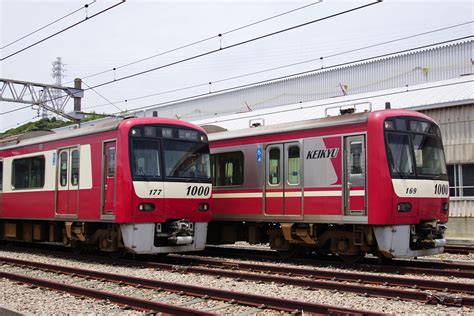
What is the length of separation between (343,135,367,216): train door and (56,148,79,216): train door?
21.7 ft

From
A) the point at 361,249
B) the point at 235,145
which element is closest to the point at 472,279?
the point at 361,249

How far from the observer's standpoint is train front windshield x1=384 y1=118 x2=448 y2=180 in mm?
12148

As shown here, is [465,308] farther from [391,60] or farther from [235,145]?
[391,60]

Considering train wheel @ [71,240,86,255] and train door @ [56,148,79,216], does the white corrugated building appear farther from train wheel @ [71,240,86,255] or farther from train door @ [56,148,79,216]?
train wheel @ [71,240,86,255]

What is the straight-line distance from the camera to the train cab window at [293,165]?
13.8 metres

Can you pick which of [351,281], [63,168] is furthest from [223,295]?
[63,168]

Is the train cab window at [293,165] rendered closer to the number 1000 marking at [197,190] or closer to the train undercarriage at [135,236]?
the number 1000 marking at [197,190]

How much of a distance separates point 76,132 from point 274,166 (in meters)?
5.04

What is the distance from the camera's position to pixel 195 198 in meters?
14.0

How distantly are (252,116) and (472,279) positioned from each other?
80.8 feet

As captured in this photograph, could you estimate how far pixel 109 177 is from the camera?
13633 millimetres

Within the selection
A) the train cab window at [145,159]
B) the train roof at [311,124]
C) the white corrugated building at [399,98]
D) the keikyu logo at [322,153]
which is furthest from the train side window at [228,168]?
the train cab window at [145,159]

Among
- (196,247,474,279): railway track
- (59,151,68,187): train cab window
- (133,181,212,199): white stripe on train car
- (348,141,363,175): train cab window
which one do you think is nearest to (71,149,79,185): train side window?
(59,151,68,187): train cab window

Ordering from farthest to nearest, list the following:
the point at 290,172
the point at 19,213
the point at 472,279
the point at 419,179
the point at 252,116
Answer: the point at 252,116
the point at 19,213
the point at 290,172
the point at 419,179
the point at 472,279
